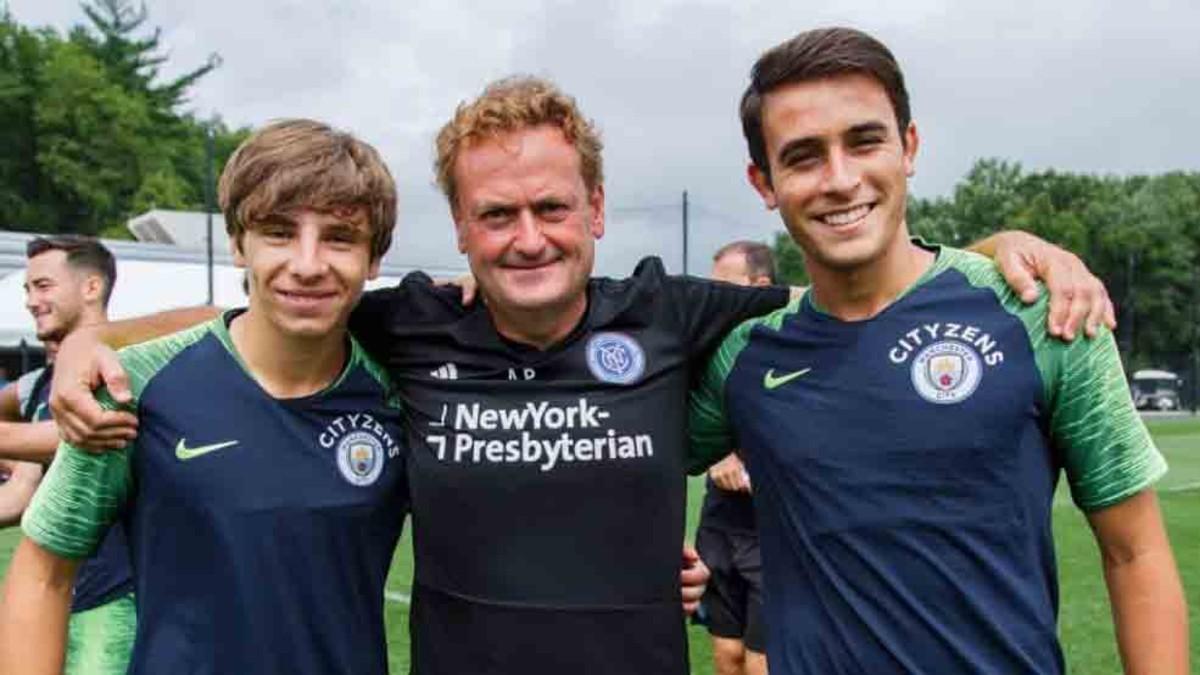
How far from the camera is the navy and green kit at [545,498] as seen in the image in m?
2.73

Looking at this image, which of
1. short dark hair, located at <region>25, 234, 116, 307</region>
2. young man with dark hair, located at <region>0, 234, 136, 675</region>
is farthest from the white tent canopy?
young man with dark hair, located at <region>0, 234, 136, 675</region>

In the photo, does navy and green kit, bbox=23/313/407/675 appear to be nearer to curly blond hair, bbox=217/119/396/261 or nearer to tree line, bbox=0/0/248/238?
curly blond hair, bbox=217/119/396/261

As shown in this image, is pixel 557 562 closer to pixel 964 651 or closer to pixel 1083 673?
pixel 964 651

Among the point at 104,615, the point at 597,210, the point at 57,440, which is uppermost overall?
the point at 597,210

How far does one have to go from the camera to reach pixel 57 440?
14.2 feet

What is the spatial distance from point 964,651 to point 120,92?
5243 centimetres

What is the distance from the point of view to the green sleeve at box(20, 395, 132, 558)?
2646mm

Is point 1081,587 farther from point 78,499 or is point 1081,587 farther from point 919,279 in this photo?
point 78,499

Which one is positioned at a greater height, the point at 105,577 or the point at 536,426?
the point at 536,426

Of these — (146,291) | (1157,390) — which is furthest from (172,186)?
(1157,390)

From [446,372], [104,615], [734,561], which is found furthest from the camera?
[734,561]

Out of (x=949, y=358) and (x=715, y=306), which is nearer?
(x=949, y=358)

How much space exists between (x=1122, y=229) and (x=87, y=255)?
6899 centimetres

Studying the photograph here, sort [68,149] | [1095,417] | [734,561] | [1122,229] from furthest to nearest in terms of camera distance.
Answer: [1122,229] < [68,149] < [734,561] < [1095,417]
